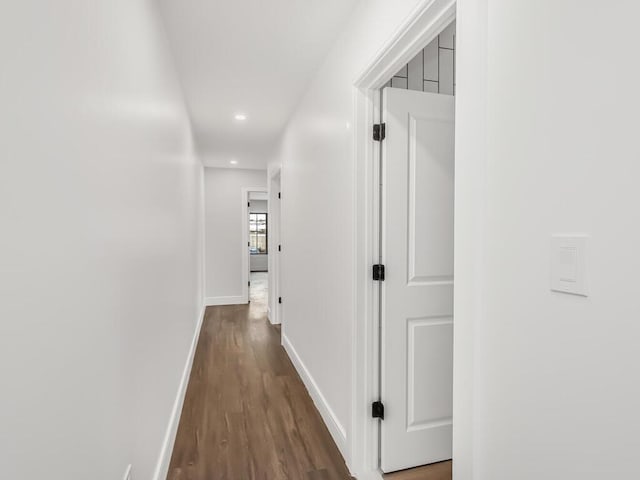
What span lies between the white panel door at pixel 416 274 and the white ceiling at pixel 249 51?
0.67 metres

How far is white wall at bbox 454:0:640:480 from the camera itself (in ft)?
2.27

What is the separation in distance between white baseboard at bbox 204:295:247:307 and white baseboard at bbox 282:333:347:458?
3115 millimetres

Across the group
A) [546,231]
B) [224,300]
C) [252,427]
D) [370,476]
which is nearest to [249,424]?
[252,427]

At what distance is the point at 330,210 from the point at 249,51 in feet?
3.85

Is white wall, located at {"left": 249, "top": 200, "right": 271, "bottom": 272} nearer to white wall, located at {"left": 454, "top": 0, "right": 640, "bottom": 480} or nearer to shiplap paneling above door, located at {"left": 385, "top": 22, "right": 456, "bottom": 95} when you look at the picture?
shiplap paneling above door, located at {"left": 385, "top": 22, "right": 456, "bottom": 95}

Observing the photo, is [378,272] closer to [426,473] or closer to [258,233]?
[426,473]

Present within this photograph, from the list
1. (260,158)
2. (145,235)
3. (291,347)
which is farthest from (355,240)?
(260,158)

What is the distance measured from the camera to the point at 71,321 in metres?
0.78

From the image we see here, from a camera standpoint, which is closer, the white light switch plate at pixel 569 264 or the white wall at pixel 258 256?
the white light switch plate at pixel 569 264

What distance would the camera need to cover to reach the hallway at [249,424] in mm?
1993

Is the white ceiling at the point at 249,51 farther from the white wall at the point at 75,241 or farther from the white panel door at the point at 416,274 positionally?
the white panel door at the point at 416,274

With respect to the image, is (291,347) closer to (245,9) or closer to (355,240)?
(355,240)

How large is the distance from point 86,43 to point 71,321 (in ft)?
2.15

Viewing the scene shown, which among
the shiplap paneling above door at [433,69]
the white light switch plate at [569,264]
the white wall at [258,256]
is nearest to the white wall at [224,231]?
the shiplap paneling above door at [433,69]
